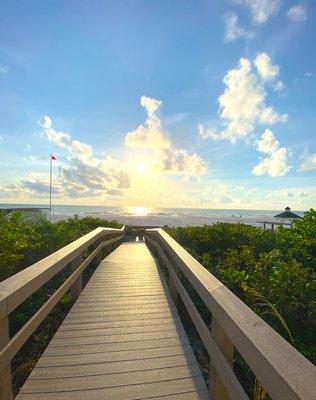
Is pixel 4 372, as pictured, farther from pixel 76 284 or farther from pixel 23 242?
pixel 23 242

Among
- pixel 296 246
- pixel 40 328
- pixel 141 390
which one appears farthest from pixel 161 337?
pixel 296 246

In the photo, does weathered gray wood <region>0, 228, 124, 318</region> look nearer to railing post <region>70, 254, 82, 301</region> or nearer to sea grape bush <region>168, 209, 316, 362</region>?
railing post <region>70, 254, 82, 301</region>

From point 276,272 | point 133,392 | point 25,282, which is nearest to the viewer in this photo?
point 25,282

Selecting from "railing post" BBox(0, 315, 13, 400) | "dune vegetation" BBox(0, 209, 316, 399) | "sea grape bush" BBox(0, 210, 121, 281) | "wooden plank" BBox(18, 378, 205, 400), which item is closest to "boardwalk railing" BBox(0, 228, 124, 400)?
"railing post" BBox(0, 315, 13, 400)

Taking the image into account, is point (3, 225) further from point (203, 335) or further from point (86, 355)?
point (203, 335)

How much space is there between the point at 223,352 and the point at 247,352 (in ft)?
2.05

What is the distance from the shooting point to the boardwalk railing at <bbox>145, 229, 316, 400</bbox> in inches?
58.1

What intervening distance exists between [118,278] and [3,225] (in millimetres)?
2740

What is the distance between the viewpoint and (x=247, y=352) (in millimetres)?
1852

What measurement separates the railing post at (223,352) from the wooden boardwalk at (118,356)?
309mm

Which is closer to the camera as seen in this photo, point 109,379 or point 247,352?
point 247,352

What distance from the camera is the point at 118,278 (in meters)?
7.37

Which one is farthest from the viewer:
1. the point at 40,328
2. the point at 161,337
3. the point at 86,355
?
the point at 40,328

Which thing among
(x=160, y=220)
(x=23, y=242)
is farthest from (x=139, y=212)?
(x=23, y=242)
